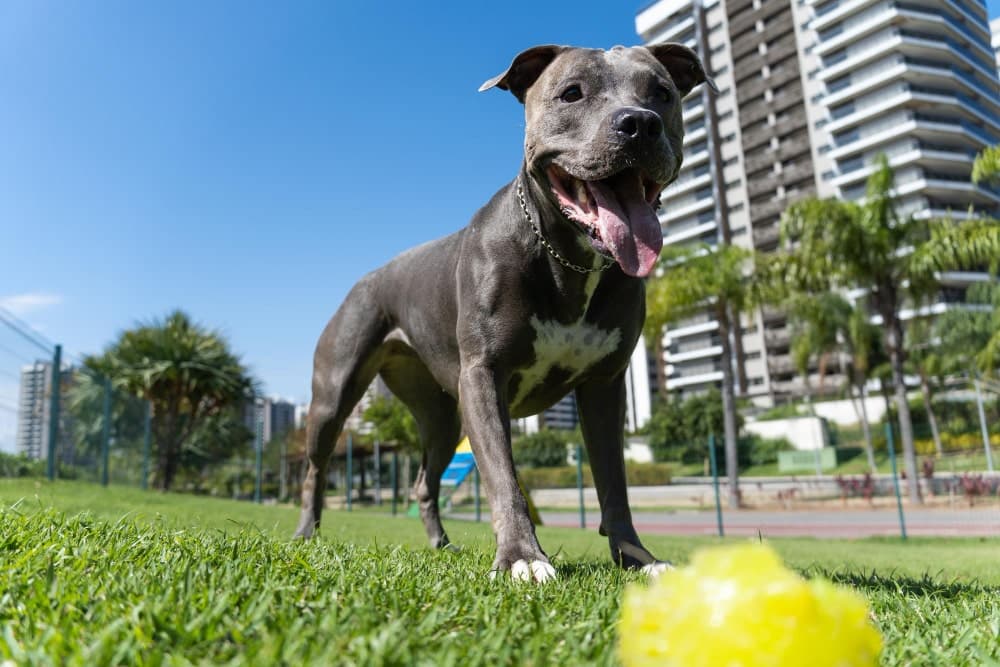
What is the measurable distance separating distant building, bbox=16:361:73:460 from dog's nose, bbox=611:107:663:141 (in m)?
14.3

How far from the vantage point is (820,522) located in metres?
17.9

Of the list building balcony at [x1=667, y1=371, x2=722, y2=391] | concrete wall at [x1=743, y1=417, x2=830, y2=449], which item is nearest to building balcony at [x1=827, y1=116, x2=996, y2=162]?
building balcony at [x1=667, y1=371, x2=722, y2=391]

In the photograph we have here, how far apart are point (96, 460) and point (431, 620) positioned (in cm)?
1775

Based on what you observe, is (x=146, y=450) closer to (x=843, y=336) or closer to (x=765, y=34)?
(x=843, y=336)

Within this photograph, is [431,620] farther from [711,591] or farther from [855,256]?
[855,256]

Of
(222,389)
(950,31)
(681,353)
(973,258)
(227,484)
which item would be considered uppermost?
(950,31)

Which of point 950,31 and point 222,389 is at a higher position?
point 950,31

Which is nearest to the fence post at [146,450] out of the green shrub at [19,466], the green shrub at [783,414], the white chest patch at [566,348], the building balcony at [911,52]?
the green shrub at [19,466]

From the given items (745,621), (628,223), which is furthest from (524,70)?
(745,621)

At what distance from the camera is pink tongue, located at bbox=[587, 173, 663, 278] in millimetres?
2627

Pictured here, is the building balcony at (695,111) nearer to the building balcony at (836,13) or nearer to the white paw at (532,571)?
the building balcony at (836,13)

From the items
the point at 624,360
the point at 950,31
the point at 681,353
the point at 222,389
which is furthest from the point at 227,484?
the point at 950,31

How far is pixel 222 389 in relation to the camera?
2638 cm

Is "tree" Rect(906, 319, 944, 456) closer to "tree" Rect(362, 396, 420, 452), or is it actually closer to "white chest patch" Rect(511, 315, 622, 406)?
"tree" Rect(362, 396, 420, 452)
